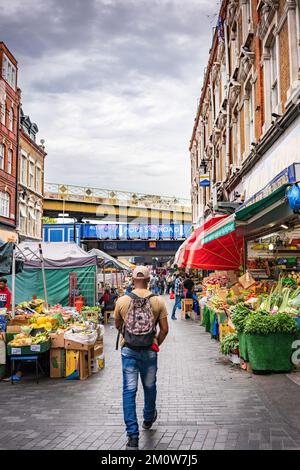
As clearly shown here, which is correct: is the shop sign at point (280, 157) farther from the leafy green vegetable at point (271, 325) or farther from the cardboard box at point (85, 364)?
the cardboard box at point (85, 364)

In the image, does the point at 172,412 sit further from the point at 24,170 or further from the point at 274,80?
the point at 24,170

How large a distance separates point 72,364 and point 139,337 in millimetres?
3928

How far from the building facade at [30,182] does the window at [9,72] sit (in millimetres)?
3873

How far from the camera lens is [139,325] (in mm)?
5145

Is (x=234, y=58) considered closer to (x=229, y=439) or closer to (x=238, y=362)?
(x=238, y=362)

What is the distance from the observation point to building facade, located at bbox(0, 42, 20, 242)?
3369 cm

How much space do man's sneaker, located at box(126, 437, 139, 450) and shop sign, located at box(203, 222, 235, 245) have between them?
6889mm

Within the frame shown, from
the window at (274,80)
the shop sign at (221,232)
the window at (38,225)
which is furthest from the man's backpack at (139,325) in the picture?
the window at (38,225)

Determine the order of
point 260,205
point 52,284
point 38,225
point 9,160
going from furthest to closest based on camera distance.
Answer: point 38,225
point 9,160
point 52,284
point 260,205

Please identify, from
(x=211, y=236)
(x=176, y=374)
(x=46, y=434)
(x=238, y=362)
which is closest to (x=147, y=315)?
A: (x=46, y=434)

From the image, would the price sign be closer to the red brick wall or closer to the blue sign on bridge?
the red brick wall

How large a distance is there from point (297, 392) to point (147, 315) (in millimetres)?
3018

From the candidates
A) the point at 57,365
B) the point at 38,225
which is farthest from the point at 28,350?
the point at 38,225

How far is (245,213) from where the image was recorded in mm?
9562
